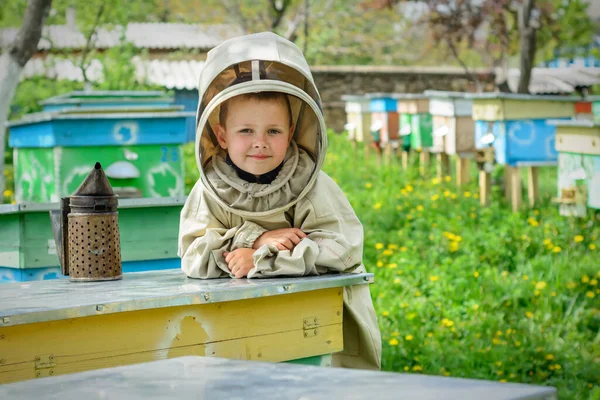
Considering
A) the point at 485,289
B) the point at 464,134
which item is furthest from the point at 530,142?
the point at 485,289

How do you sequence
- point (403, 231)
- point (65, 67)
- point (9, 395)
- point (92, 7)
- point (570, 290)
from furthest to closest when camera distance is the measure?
1. point (65, 67)
2. point (92, 7)
3. point (403, 231)
4. point (570, 290)
5. point (9, 395)

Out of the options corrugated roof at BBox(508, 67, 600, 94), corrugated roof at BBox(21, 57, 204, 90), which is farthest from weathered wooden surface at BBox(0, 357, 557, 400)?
corrugated roof at BBox(21, 57, 204, 90)

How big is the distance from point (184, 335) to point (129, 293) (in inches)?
6.4

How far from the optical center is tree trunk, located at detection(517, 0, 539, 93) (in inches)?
373

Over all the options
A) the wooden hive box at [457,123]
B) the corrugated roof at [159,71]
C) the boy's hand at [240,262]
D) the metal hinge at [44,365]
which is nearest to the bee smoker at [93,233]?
the boy's hand at [240,262]

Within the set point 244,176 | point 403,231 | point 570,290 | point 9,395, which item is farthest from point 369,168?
point 9,395

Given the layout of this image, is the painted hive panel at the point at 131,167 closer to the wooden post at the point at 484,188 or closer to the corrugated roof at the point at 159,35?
the wooden post at the point at 484,188

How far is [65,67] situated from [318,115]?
18.4 m

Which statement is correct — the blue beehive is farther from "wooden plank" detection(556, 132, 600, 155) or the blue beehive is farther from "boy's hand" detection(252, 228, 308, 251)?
"boy's hand" detection(252, 228, 308, 251)

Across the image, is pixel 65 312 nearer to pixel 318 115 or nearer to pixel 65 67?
pixel 318 115

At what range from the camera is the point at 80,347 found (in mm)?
2184

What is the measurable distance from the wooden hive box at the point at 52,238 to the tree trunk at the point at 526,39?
631 centimetres

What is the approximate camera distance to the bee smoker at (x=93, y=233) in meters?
2.65

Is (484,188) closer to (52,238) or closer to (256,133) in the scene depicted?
(52,238)
